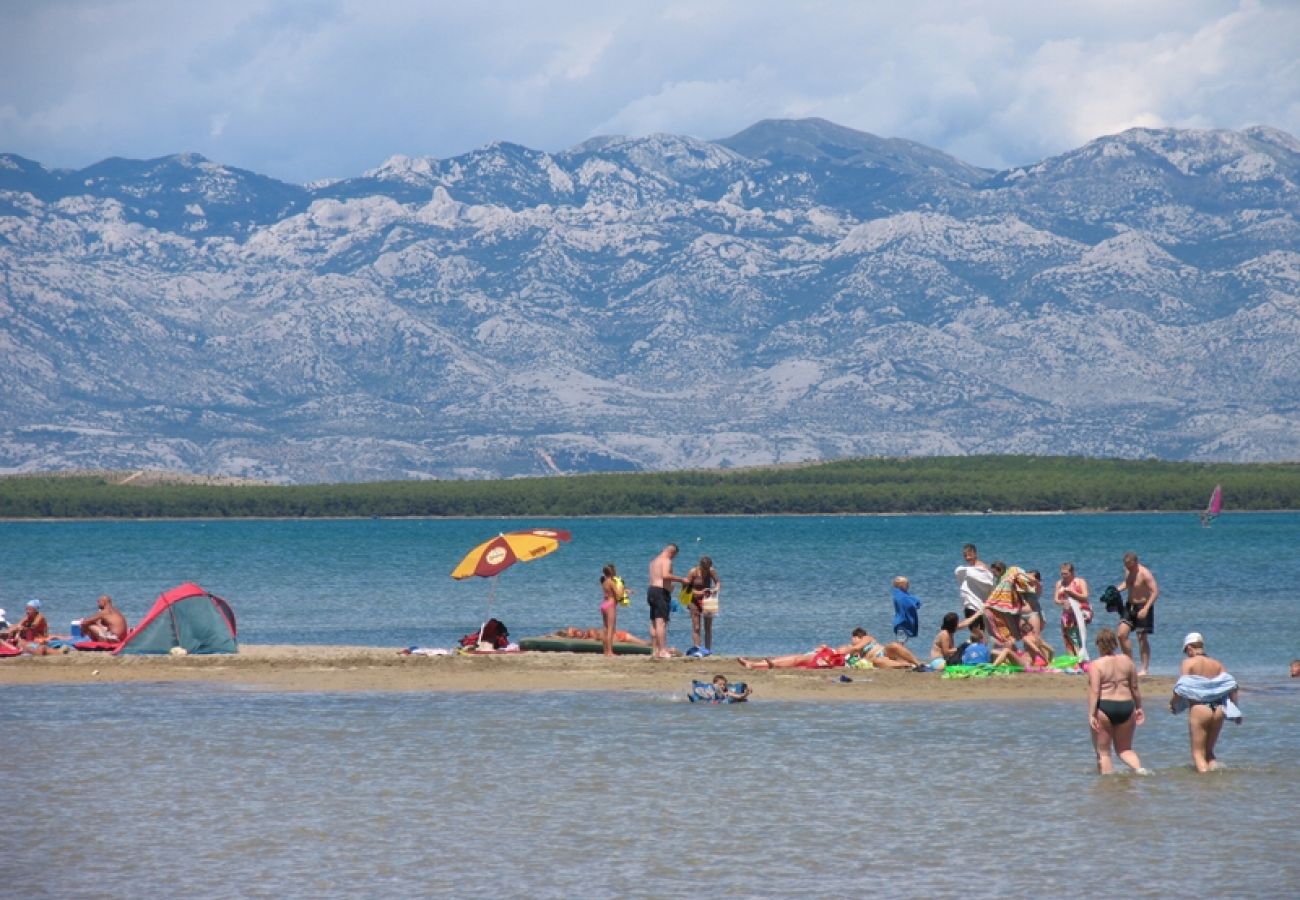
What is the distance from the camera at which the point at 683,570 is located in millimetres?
112875

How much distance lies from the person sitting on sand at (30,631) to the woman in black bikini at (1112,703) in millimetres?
24371

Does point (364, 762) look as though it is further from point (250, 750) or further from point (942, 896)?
point (942, 896)

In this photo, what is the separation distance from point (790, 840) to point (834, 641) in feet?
88.6

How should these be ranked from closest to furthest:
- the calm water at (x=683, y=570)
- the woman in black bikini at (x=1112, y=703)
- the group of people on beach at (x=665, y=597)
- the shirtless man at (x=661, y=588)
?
the woman in black bikini at (x=1112, y=703)
the shirtless man at (x=661, y=588)
the group of people on beach at (x=665, y=597)
the calm water at (x=683, y=570)

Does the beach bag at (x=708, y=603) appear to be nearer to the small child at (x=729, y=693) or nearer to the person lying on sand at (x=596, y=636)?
the person lying on sand at (x=596, y=636)

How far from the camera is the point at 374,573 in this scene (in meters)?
91.6

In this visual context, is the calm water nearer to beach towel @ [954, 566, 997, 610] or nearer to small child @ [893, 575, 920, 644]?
beach towel @ [954, 566, 997, 610]

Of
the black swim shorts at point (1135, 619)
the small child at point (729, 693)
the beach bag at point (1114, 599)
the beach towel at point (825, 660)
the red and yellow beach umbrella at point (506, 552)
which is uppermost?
the red and yellow beach umbrella at point (506, 552)

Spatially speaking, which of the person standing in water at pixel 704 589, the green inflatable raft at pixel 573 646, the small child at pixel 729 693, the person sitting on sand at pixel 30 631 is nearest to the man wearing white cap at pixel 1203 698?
the small child at pixel 729 693

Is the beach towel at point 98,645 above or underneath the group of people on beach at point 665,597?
underneath

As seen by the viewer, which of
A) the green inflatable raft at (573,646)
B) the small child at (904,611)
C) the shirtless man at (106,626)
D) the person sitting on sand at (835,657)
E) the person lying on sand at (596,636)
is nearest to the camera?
the person sitting on sand at (835,657)

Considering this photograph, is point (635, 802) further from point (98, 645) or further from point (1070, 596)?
point (98, 645)

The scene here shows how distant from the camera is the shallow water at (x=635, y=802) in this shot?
19.7m

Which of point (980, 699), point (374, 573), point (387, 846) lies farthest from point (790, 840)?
point (374, 573)
